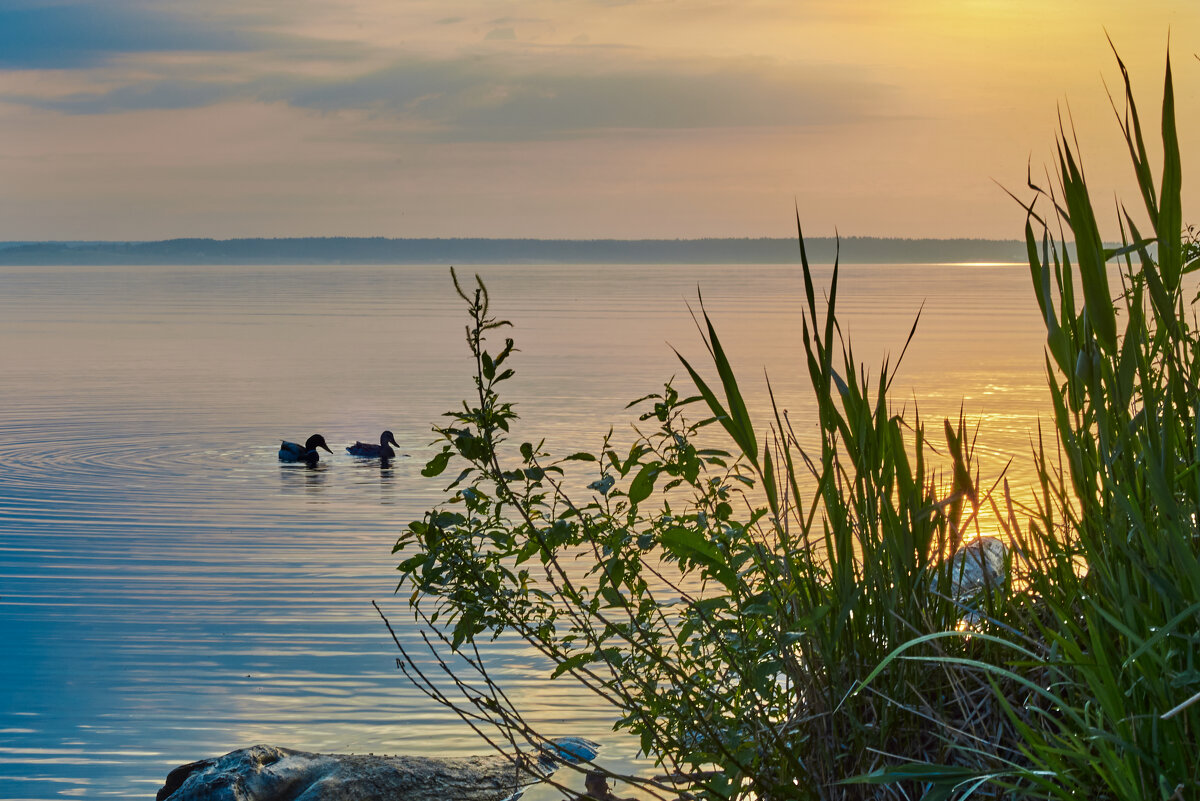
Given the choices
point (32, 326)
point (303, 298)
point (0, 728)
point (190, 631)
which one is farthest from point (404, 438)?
point (303, 298)

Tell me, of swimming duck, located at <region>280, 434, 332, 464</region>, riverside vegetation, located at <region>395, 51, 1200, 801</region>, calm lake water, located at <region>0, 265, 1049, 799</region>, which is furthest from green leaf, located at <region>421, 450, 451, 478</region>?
swimming duck, located at <region>280, 434, 332, 464</region>

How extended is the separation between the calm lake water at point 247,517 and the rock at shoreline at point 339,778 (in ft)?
2.13

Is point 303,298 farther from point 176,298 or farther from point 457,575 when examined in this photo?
point 457,575

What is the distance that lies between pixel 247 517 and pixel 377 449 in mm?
3737

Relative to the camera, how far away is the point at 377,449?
16.4 meters

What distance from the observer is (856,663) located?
2959 mm

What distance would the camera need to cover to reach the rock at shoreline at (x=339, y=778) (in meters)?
5.34

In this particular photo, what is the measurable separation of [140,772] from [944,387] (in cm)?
1802

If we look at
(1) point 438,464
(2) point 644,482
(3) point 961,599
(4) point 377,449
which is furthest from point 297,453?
(3) point 961,599

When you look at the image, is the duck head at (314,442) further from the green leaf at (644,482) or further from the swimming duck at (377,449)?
the green leaf at (644,482)

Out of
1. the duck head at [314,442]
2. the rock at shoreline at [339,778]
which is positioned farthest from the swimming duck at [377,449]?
the rock at shoreline at [339,778]

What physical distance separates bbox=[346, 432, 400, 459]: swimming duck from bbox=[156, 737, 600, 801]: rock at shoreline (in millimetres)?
10423

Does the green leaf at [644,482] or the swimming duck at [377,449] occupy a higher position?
the green leaf at [644,482]

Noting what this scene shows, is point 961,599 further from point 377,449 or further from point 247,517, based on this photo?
point 377,449
